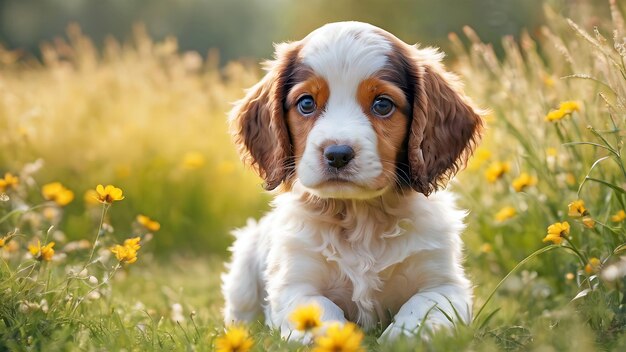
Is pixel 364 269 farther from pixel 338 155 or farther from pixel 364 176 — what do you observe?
pixel 338 155

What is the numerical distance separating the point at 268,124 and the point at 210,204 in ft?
12.7

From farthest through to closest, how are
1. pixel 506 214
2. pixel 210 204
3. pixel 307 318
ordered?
pixel 210 204 < pixel 506 214 < pixel 307 318

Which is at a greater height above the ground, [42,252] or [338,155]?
[338,155]

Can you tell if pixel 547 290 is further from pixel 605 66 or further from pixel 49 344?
pixel 49 344

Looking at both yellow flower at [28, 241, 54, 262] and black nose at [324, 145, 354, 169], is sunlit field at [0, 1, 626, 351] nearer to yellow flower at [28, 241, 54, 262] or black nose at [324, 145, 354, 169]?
yellow flower at [28, 241, 54, 262]

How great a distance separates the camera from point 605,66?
3.85 metres

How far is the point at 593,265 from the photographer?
3.56 meters

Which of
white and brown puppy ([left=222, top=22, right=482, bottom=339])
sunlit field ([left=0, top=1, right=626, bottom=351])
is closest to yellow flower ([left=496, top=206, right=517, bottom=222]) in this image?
sunlit field ([left=0, top=1, right=626, bottom=351])

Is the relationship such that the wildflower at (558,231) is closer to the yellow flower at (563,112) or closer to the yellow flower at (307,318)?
the yellow flower at (563,112)

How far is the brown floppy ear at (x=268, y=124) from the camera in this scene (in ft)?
12.8

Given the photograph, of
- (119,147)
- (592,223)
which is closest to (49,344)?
(592,223)

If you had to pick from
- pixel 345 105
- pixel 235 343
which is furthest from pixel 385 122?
pixel 235 343

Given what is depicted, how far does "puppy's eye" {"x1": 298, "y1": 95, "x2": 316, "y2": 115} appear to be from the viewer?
12.0 ft

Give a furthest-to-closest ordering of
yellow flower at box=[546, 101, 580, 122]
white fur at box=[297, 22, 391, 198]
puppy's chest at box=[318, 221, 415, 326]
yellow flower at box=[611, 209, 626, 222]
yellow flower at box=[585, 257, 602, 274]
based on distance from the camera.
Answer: yellow flower at box=[546, 101, 580, 122] < yellow flower at box=[611, 209, 626, 222] < puppy's chest at box=[318, 221, 415, 326] < yellow flower at box=[585, 257, 602, 274] < white fur at box=[297, 22, 391, 198]
